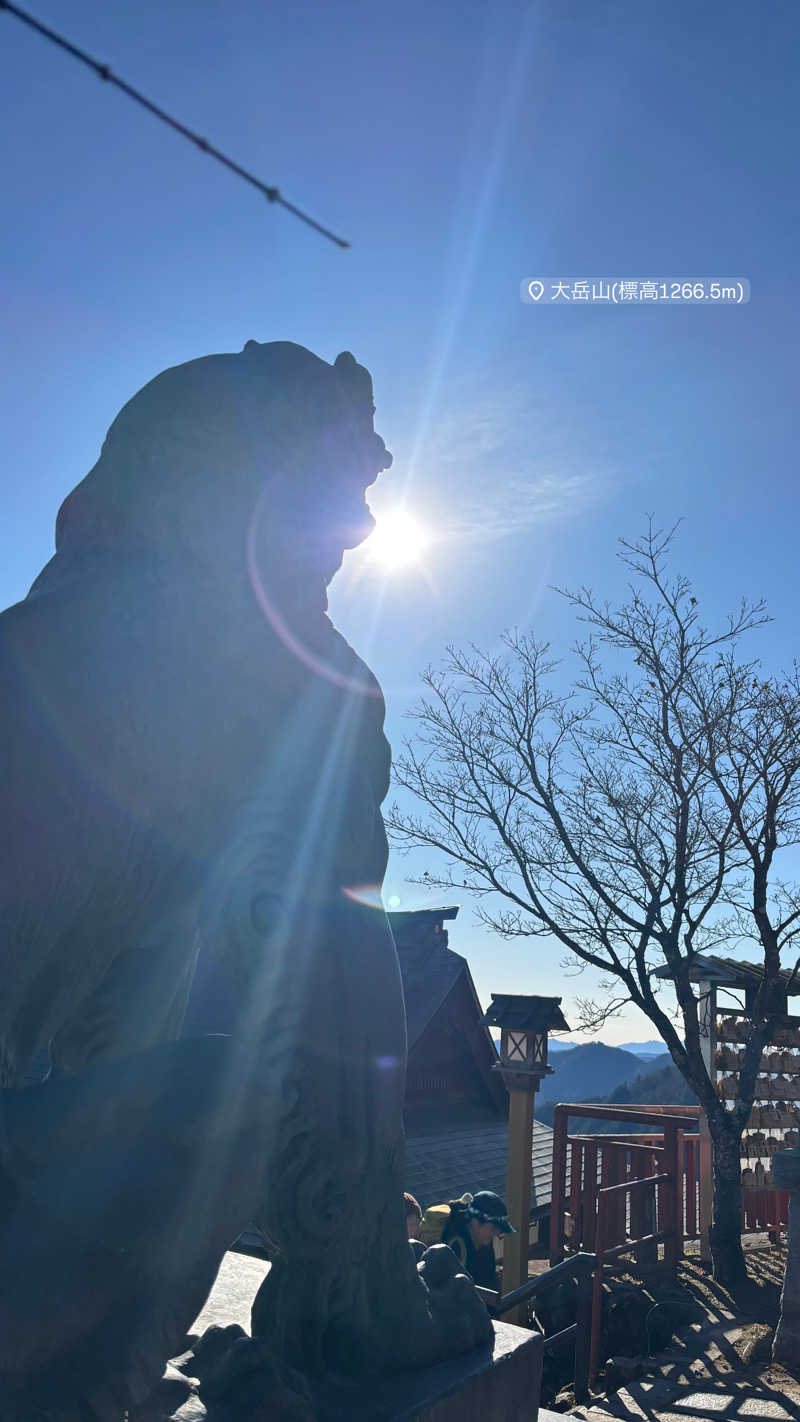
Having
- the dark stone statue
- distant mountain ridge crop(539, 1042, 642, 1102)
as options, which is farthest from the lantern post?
distant mountain ridge crop(539, 1042, 642, 1102)

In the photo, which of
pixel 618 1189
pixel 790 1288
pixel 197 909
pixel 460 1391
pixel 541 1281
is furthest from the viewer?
pixel 618 1189

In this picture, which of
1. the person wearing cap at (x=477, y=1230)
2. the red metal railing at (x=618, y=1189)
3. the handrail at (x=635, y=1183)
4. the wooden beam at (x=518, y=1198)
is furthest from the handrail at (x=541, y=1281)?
the red metal railing at (x=618, y=1189)

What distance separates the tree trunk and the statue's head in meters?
10.2

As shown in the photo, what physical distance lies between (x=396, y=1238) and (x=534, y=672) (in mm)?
10485

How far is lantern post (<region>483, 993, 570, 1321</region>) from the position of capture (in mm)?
7535

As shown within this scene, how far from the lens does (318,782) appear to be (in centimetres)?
197

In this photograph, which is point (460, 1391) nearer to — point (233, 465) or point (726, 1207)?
point (233, 465)

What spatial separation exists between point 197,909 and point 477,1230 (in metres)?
4.38

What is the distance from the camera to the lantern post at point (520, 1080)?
24.7 feet

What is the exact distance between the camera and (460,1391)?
1.76 meters

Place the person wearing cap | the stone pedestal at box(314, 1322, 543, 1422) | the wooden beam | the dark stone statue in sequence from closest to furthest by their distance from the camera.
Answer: the dark stone statue → the stone pedestal at box(314, 1322, 543, 1422) → the person wearing cap → the wooden beam

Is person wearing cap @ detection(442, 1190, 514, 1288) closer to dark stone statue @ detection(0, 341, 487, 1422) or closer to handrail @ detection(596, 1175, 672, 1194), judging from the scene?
handrail @ detection(596, 1175, 672, 1194)

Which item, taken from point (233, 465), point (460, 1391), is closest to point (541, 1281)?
point (460, 1391)

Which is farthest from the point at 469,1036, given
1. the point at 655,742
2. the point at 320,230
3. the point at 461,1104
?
the point at 320,230
